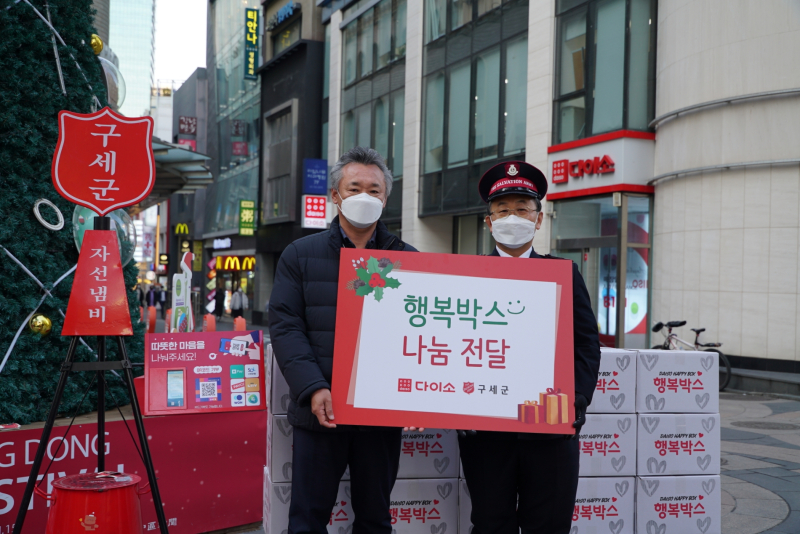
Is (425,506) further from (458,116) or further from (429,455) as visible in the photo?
(458,116)

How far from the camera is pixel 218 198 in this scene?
146 feet

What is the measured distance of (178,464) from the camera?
181 inches

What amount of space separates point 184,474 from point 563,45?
16.2 metres

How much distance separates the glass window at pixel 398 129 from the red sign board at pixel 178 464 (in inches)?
853

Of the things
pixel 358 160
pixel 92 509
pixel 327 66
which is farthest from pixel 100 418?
pixel 327 66

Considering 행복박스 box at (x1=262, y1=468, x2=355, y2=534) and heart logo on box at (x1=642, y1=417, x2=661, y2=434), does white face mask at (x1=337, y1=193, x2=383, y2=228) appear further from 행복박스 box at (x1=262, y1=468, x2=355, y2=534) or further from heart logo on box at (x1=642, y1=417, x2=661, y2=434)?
heart logo on box at (x1=642, y1=417, x2=661, y2=434)

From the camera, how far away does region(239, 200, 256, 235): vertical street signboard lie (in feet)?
120

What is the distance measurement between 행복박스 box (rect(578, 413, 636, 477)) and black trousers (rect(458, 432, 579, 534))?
105cm

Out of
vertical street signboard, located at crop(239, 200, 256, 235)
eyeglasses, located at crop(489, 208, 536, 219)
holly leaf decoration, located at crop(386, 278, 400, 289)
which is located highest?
vertical street signboard, located at crop(239, 200, 256, 235)

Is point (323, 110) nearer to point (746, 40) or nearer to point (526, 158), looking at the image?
point (526, 158)

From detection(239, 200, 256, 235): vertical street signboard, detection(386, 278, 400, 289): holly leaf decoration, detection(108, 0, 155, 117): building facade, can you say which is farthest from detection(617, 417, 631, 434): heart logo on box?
detection(108, 0, 155, 117): building facade

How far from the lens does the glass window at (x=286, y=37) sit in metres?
34.5

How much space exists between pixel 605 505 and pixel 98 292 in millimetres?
3215

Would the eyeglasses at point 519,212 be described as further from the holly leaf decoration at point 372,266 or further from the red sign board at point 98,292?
the red sign board at point 98,292
